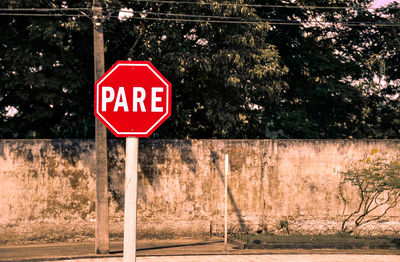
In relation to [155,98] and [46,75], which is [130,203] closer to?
[155,98]

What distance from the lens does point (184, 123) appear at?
1866 cm

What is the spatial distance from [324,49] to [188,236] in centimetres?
1198

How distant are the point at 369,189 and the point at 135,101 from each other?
42.2 feet

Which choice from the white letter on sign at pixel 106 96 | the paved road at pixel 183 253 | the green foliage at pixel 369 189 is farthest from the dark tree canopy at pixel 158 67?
the white letter on sign at pixel 106 96

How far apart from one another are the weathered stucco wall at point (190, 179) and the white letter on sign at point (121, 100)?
10706mm

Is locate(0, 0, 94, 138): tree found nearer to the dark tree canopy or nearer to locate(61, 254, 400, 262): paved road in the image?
the dark tree canopy

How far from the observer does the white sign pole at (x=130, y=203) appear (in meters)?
5.08

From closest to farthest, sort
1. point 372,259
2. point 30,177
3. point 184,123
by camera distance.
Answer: point 372,259 < point 30,177 < point 184,123

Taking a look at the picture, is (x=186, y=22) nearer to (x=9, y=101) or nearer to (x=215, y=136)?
(x=215, y=136)

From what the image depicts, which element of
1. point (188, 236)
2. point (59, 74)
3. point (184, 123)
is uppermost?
point (59, 74)

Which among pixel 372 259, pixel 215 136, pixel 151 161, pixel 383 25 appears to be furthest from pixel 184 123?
pixel 383 25

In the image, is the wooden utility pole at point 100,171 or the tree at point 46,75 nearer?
the wooden utility pole at point 100,171

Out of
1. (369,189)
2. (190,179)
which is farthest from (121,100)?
(369,189)

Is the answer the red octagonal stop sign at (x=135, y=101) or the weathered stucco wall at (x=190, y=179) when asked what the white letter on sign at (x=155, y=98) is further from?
the weathered stucco wall at (x=190, y=179)
